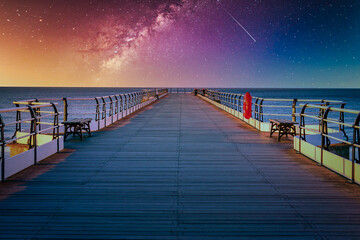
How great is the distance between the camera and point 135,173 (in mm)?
5172

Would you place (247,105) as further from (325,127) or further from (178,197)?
(178,197)

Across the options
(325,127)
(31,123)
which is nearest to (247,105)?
(325,127)

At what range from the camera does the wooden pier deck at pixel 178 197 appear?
10.1 feet

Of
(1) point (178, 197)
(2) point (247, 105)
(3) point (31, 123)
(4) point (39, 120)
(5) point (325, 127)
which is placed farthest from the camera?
(2) point (247, 105)

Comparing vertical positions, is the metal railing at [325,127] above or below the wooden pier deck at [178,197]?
above

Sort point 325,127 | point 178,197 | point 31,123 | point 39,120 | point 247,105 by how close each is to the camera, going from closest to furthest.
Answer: point 178,197 → point 325,127 → point 31,123 → point 39,120 → point 247,105

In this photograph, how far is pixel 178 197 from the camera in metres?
4.00

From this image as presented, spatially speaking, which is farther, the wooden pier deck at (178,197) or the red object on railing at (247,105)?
the red object on railing at (247,105)

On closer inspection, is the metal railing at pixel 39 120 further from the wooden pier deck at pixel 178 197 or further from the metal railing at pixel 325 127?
the metal railing at pixel 325 127

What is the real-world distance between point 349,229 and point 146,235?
206 cm

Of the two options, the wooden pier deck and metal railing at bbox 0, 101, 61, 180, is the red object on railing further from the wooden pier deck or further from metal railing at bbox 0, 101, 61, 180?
metal railing at bbox 0, 101, 61, 180

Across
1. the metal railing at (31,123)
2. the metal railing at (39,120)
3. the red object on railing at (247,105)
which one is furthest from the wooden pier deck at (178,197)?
the red object on railing at (247,105)

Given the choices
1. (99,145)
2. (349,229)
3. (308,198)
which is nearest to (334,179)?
(308,198)

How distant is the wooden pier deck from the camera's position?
3080 mm
